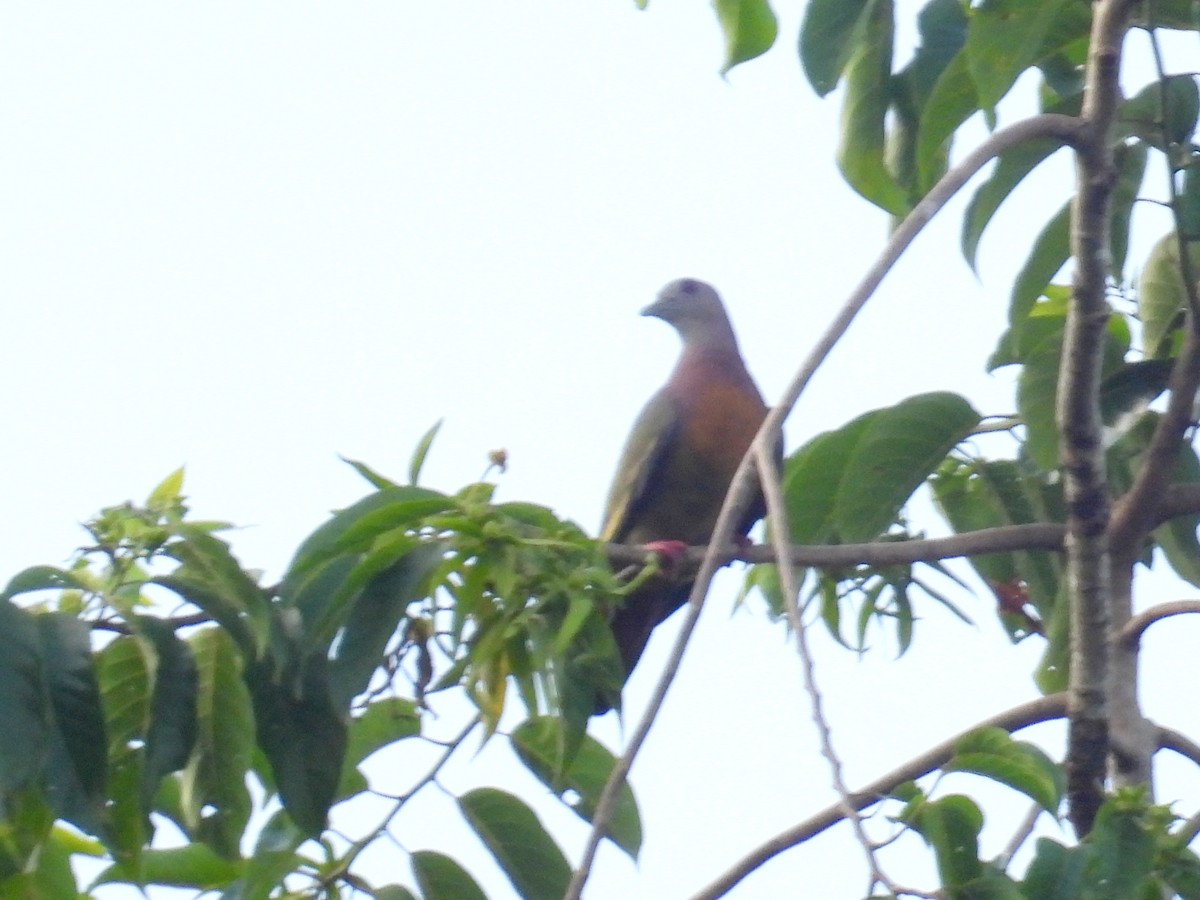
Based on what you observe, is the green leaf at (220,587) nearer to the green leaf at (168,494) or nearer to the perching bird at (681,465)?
the green leaf at (168,494)

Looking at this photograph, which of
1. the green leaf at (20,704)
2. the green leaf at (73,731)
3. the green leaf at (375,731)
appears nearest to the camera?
the green leaf at (20,704)

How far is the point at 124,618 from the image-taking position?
97.5 inches

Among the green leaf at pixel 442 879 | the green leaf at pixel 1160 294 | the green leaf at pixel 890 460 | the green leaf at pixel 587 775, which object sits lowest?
the green leaf at pixel 442 879

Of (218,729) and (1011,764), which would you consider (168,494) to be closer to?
(218,729)

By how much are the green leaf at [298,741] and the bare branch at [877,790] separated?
2.60 feet

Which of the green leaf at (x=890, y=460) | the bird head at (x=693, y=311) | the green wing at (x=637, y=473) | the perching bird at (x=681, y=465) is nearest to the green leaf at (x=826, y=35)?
the green leaf at (x=890, y=460)

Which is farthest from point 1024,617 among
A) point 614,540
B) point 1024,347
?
point 614,540

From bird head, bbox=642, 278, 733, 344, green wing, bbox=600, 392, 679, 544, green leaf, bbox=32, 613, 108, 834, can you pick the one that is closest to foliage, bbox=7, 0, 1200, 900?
green leaf, bbox=32, 613, 108, 834

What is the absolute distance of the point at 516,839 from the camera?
2893mm

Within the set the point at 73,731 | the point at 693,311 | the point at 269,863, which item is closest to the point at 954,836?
the point at 269,863

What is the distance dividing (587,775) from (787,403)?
961 mm

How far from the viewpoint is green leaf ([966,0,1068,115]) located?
299cm

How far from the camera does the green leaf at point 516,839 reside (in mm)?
2873

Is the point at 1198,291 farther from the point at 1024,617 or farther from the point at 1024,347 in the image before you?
the point at 1024,617
